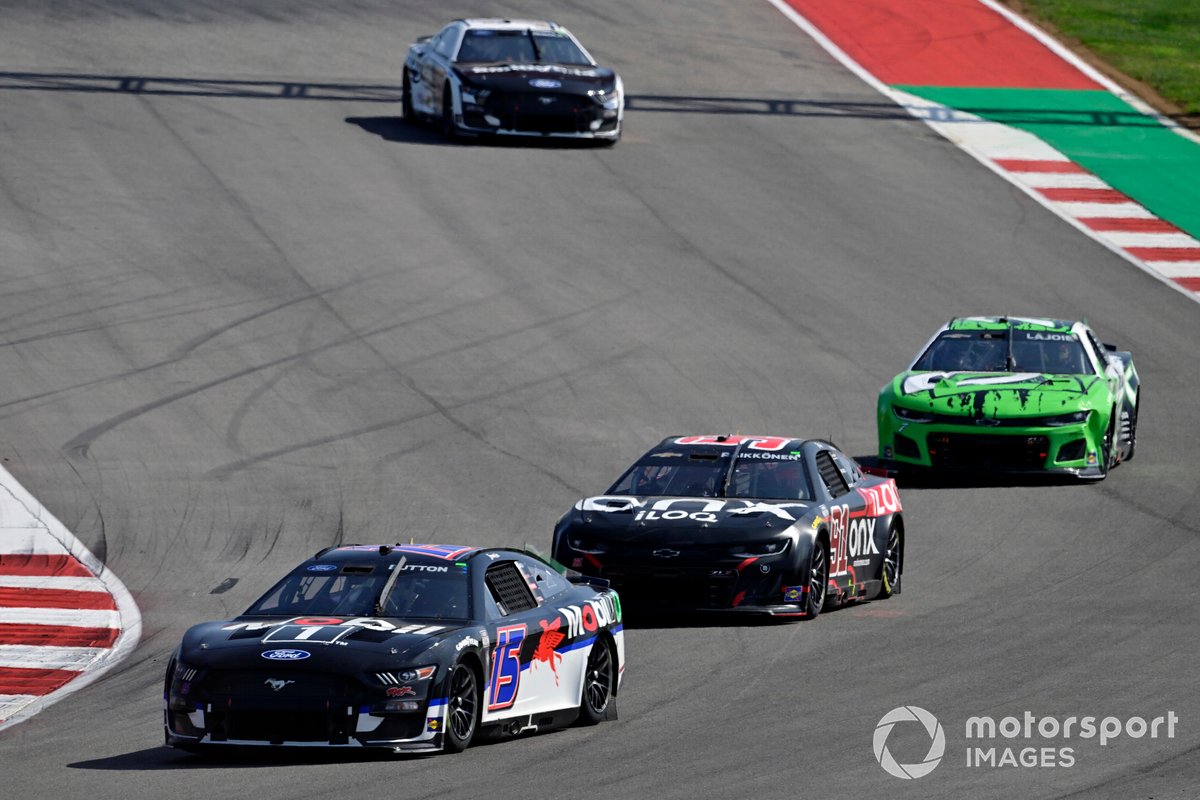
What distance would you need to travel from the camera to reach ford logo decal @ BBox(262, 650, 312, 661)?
940cm

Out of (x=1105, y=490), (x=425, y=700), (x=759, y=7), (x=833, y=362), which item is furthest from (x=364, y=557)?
(x=759, y=7)

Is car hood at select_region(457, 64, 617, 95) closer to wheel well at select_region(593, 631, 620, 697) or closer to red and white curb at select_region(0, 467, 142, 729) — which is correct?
red and white curb at select_region(0, 467, 142, 729)

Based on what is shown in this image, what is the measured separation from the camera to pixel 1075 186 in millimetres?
30484

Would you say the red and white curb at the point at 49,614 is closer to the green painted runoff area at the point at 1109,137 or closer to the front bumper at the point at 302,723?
the front bumper at the point at 302,723

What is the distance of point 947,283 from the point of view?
84.7 feet

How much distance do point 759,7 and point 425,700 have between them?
101 ft

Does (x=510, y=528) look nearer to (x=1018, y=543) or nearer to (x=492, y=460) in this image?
(x=492, y=460)

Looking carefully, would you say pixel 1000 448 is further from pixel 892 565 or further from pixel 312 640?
pixel 312 640

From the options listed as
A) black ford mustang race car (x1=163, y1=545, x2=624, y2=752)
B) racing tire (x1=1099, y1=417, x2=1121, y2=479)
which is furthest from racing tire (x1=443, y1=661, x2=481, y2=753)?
racing tire (x1=1099, y1=417, x2=1121, y2=479)

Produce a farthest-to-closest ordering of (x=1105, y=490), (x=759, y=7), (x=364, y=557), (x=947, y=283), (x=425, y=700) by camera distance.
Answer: (x=759, y=7) → (x=947, y=283) → (x=1105, y=490) → (x=364, y=557) → (x=425, y=700)

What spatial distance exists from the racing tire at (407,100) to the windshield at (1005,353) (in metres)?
12.9

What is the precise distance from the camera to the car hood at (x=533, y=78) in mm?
28797

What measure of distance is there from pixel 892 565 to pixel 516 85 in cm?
1534

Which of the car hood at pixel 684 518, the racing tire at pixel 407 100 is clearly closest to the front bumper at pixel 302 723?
the car hood at pixel 684 518
